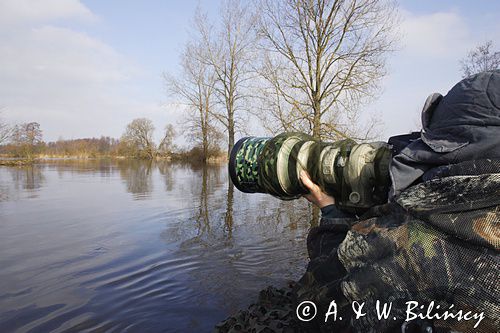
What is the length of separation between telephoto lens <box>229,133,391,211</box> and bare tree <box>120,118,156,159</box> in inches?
2406

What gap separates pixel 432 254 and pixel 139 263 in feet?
14.7

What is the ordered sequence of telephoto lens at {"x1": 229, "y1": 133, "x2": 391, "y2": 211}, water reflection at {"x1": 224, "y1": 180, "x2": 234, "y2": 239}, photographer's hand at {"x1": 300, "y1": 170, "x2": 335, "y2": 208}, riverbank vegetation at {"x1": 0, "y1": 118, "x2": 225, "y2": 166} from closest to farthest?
telephoto lens at {"x1": 229, "y1": 133, "x2": 391, "y2": 211}, photographer's hand at {"x1": 300, "y1": 170, "x2": 335, "y2": 208}, water reflection at {"x1": 224, "y1": 180, "x2": 234, "y2": 239}, riverbank vegetation at {"x1": 0, "y1": 118, "x2": 225, "y2": 166}

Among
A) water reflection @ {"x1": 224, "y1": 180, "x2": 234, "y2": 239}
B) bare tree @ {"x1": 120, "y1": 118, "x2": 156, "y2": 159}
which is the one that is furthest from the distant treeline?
water reflection @ {"x1": 224, "y1": 180, "x2": 234, "y2": 239}

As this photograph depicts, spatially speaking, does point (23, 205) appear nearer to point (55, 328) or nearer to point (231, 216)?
point (231, 216)

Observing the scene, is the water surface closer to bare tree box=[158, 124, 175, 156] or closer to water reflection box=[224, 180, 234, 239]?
water reflection box=[224, 180, 234, 239]

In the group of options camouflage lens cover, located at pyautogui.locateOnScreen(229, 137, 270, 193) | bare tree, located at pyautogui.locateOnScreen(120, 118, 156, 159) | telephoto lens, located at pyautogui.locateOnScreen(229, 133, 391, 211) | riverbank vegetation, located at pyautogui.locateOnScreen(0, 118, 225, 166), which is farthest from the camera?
bare tree, located at pyautogui.locateOnScreen(120, 118, 156, 159)

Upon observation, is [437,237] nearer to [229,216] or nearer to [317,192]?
[317,192]

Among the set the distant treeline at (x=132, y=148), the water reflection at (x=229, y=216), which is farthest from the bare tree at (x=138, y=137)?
the water reflection at (x=229, y=216)

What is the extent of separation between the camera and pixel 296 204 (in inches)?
407

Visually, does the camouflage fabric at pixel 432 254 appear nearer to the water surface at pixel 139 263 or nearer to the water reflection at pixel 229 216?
the water surface at pixel 139 263

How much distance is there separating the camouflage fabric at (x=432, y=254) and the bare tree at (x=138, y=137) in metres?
62.0

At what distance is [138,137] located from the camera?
63438mm

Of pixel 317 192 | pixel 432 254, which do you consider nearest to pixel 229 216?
pixel 317 192

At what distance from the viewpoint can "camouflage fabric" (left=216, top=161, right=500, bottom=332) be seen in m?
1.13
